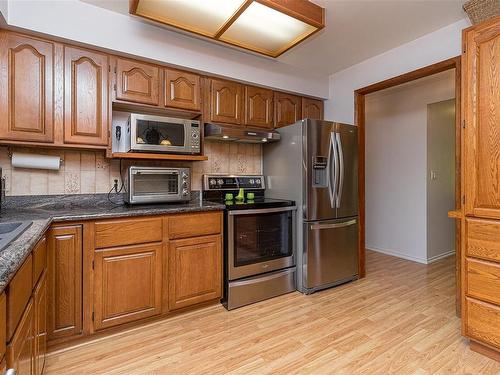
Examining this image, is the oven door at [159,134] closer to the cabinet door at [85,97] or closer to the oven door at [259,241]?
the cabinet door at [85,97]

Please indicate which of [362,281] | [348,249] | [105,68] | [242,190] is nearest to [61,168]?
[105,68]

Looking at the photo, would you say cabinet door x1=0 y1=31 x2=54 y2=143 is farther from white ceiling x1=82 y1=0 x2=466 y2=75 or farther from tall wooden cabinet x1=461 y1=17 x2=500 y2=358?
tall wooden cabinet x1=461 y1=17 x2=500 y2=358

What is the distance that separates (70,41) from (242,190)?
192 centimetres

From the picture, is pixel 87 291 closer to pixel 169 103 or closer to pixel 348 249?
pixel 169 103

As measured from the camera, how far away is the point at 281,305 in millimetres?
2424

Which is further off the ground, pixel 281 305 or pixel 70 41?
pixel 70 41

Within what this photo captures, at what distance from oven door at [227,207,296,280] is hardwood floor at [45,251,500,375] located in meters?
0.34

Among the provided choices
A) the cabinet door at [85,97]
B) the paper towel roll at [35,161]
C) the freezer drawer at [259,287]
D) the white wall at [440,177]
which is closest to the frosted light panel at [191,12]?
the cabinet door at [85,97]

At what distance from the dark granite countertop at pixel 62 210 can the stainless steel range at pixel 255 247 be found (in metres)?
0.23

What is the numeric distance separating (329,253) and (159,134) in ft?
6.55

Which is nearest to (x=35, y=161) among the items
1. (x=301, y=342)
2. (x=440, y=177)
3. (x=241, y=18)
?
(x=241, y=18)

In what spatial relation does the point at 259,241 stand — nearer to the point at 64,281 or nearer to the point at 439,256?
the point at 64,281

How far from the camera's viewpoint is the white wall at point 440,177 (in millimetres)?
3615

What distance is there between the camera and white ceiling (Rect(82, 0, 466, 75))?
2.04 m
